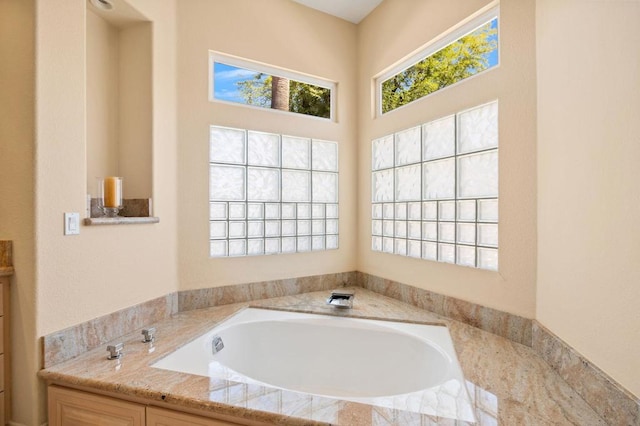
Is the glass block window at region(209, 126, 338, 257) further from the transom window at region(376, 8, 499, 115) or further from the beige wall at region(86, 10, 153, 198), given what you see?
the transom window at region(376, 8, 499, 115)

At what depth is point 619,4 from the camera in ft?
3.11

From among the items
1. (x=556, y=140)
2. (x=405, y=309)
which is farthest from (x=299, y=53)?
(x=405, y=309)

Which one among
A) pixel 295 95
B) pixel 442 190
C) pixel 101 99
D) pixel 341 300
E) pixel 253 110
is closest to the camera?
pixel 101 99

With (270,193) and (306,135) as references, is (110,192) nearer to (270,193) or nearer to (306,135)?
(270,193)

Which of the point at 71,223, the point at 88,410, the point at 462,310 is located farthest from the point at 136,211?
the point at 462,310

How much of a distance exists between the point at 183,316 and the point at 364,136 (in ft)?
6.40

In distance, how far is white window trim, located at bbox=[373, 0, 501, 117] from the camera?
5.63 ft

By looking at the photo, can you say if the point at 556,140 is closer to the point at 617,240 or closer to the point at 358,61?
the point at 617,240

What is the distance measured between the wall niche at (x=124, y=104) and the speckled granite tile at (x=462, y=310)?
1742mm

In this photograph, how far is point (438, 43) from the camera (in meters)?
2.02

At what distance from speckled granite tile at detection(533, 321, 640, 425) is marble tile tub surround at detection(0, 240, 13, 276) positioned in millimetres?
2242

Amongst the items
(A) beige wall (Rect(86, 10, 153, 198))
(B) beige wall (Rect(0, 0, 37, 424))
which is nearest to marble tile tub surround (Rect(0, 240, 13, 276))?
(B) beige wall (Rect(0, 0, 37, 424))

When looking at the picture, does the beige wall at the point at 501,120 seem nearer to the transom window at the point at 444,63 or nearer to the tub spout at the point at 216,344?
the transom window at the point at 444,63

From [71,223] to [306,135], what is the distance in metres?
1.65
